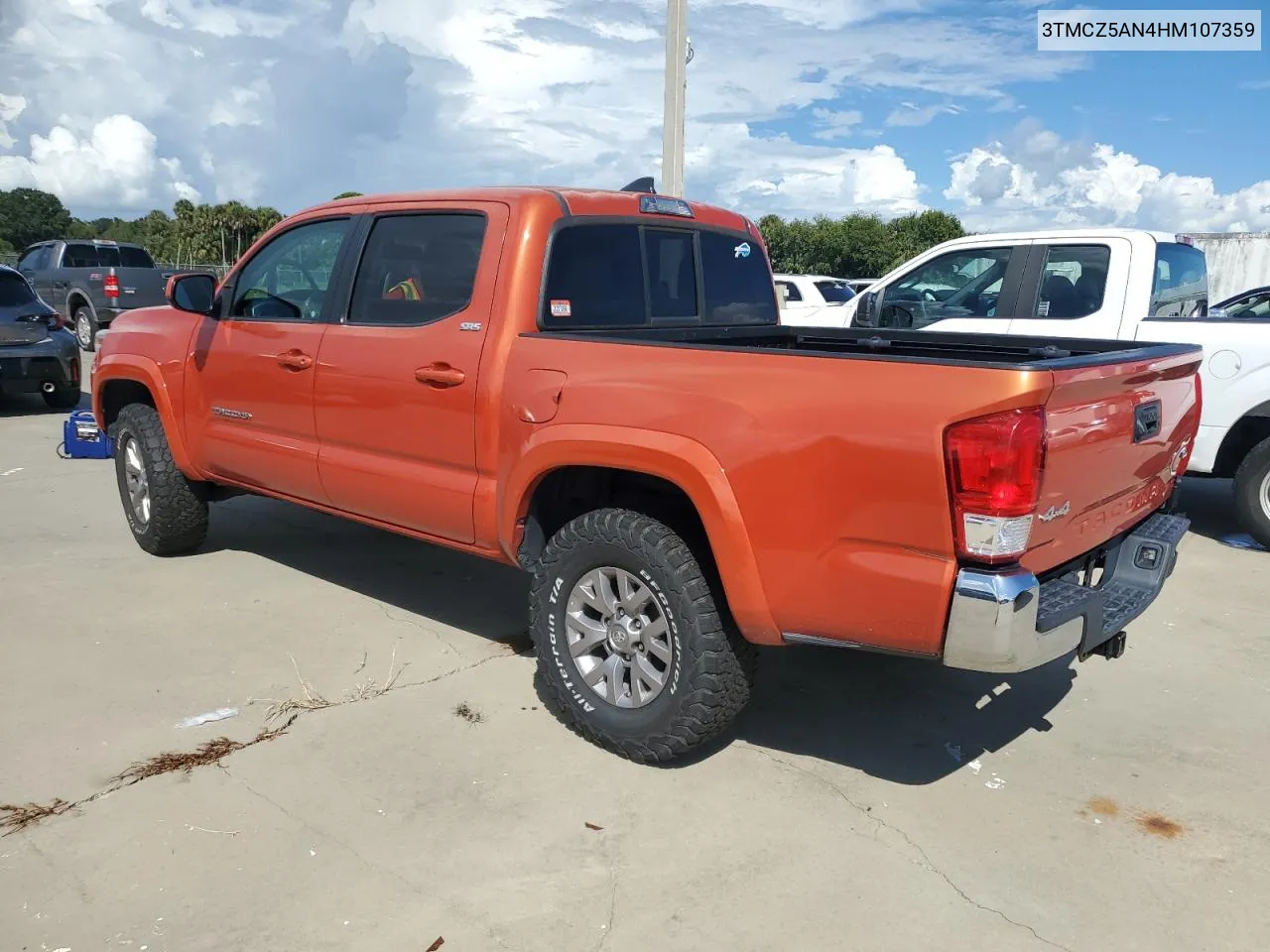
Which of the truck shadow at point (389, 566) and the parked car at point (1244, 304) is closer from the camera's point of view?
the truck shadow at point (389, 566)

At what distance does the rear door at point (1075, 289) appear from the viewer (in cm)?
659

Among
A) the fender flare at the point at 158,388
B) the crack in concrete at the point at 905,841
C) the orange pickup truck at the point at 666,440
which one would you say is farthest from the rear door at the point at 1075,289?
the fender flare at the point at 158,388

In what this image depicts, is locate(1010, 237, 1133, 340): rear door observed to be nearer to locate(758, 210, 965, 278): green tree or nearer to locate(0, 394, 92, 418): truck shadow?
→ locate(0, 394, 92, 418): truck shadow

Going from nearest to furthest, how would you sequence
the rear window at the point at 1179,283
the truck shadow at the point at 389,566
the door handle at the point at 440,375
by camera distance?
1. the door handle at the point at 440,375
2. the truck shadow at the point at 389,566
3. the rear window at the point at 1179,283

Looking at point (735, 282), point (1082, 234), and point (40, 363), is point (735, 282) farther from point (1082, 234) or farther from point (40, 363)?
point (40, 363)

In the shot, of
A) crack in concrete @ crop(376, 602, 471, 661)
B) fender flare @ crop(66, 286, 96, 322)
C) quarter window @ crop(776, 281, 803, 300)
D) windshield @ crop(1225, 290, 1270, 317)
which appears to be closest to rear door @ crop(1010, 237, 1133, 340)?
windshield @ crop(1225, 290, 1270, 317)

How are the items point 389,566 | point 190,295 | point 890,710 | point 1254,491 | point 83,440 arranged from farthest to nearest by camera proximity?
point 83,440
point 1254,491
point 389,566
point 190,295
point 890,710

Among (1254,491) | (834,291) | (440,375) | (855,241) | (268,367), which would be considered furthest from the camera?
(855,241)

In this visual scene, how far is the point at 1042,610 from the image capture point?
2.86m

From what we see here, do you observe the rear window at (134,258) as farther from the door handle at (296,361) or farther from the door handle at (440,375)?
the door handle at (440,375)

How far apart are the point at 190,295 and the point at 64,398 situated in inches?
278

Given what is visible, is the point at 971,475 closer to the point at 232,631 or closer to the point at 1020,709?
the point at 1020,709

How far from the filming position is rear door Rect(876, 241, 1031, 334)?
696 centimetres

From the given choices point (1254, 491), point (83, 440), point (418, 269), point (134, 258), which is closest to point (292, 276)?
point (418, 269)
